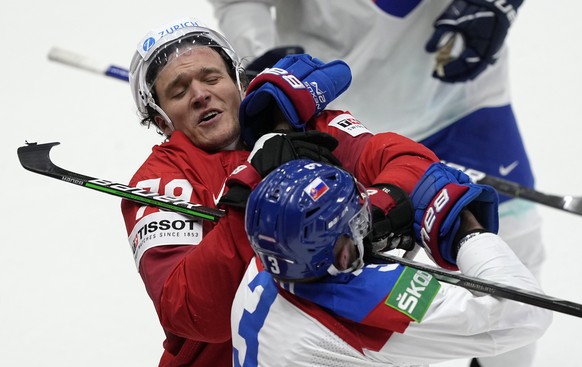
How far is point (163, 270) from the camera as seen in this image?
1.75 metres

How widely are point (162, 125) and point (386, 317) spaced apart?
764 mm

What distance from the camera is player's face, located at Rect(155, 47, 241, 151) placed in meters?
1.99

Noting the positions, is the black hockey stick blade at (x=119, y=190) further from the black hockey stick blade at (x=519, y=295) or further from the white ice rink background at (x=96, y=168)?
the white ice rink background at (x=96, y=168)

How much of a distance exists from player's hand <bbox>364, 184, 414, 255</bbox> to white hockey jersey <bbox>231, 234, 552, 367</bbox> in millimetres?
96

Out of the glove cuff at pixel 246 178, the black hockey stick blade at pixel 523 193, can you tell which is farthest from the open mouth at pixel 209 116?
the black hockey stick blade at pixel 523 193

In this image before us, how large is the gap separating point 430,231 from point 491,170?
4.37 feet

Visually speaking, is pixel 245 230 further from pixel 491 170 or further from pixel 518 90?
pixel 518 90

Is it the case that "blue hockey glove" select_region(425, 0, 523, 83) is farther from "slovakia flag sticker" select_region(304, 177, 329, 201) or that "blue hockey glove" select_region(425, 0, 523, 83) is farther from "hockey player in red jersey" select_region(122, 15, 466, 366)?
"slovakia flag sticker" select_region(304, 177, 329, 201)

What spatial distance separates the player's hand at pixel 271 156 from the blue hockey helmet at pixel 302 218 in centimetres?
9

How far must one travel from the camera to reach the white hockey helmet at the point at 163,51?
2021mm

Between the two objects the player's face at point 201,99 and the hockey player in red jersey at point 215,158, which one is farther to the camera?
the player's face at point 201,99

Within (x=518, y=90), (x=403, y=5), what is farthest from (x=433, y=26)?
(x=518, y=90)

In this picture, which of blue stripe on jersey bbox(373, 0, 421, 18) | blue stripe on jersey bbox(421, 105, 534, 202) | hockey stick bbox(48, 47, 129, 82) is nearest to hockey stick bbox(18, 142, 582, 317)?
blue stripe on jersey bbox(373, 0, 421, 18)

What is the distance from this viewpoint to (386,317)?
1.52 metres
